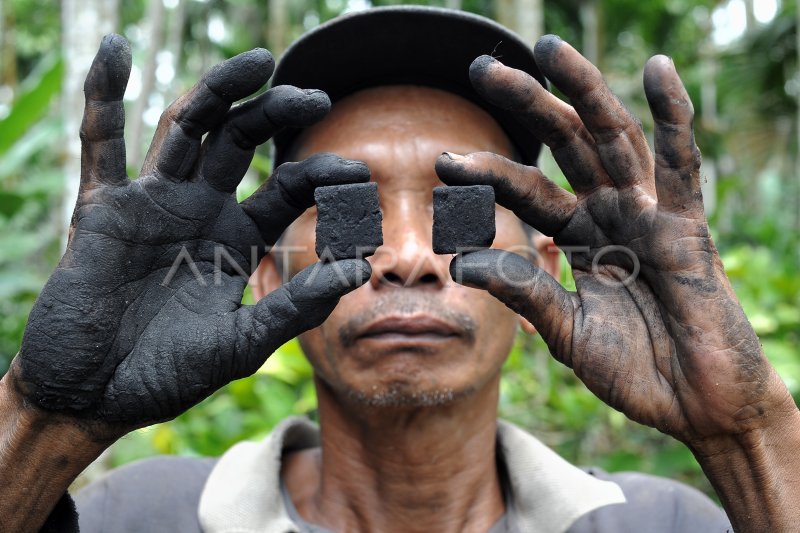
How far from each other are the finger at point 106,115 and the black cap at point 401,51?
2.50 ft

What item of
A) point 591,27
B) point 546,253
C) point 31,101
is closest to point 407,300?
point 546,253

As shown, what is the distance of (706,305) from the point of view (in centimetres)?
169

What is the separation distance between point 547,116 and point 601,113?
121 millimetres

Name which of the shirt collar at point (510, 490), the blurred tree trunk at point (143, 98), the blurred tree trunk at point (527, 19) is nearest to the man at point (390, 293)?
the shirt collar at point (510, 490)

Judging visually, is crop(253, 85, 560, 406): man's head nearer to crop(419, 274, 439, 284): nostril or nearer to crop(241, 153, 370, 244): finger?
crop(419, 274, 439, 284): nostril

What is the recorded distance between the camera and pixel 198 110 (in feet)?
5.74

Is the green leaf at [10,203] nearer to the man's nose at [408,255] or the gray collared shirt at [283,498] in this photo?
the gray collared shirt at [283,498]

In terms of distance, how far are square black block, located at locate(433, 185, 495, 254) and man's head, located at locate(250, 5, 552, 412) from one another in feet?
0.74

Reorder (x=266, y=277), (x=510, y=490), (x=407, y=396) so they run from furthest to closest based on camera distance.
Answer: (x=266, y=277) → (x=510, y=490) → (x=407, y=396)

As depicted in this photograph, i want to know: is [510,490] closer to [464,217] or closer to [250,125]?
[464,217]

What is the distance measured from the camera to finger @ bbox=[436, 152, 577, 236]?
175cm

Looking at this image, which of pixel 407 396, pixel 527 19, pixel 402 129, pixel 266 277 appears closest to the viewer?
pixel 407 396

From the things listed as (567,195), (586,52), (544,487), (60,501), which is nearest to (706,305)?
(567,195)

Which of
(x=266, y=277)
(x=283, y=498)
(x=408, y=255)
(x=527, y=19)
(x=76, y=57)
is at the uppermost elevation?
(x=527, y=19)
